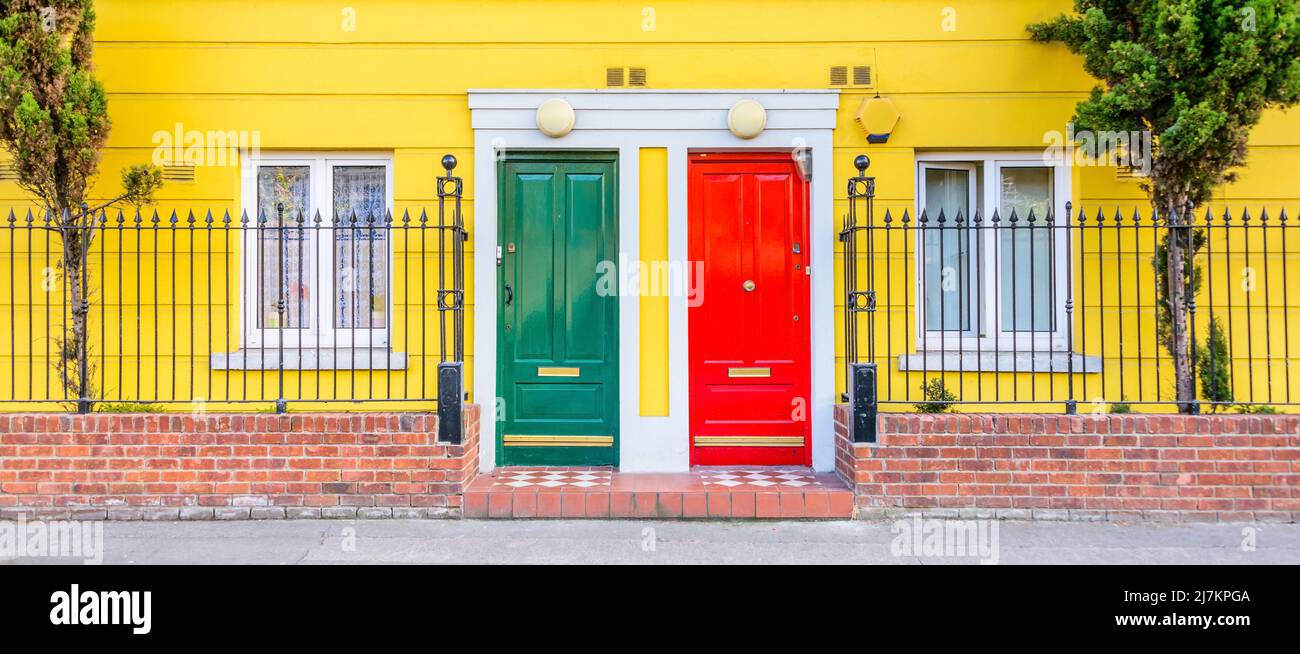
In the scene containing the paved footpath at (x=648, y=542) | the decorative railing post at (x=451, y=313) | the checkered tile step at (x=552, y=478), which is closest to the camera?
the paved footpath at (x=648, y=542)

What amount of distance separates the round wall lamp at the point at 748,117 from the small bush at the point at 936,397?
218cm

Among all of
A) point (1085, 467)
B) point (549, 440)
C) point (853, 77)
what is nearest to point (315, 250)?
point (549, 440)

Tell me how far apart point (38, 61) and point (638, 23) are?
3990 mm

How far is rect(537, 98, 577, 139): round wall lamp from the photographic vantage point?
6055 millimetres

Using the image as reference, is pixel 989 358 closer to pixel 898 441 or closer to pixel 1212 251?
pixel 898 441

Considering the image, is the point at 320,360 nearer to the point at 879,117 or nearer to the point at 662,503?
the point at 662,503

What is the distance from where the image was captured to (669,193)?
615 centimetres

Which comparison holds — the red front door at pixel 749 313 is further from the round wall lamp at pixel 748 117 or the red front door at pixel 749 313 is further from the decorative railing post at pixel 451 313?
the decorative railing post at pixel 451 313

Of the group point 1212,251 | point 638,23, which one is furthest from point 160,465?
point 1212,251

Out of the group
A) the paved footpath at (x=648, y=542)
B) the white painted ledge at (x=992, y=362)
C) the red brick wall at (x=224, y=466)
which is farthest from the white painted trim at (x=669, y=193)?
the paved footpath at (x=648, y=542)

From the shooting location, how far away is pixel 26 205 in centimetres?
616

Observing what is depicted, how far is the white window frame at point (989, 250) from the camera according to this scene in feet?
20.5

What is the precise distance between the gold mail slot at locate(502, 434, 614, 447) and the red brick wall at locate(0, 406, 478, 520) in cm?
98

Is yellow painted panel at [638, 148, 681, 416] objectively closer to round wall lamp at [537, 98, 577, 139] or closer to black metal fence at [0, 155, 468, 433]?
round wall lamp at [537, 98, 577, 139]
